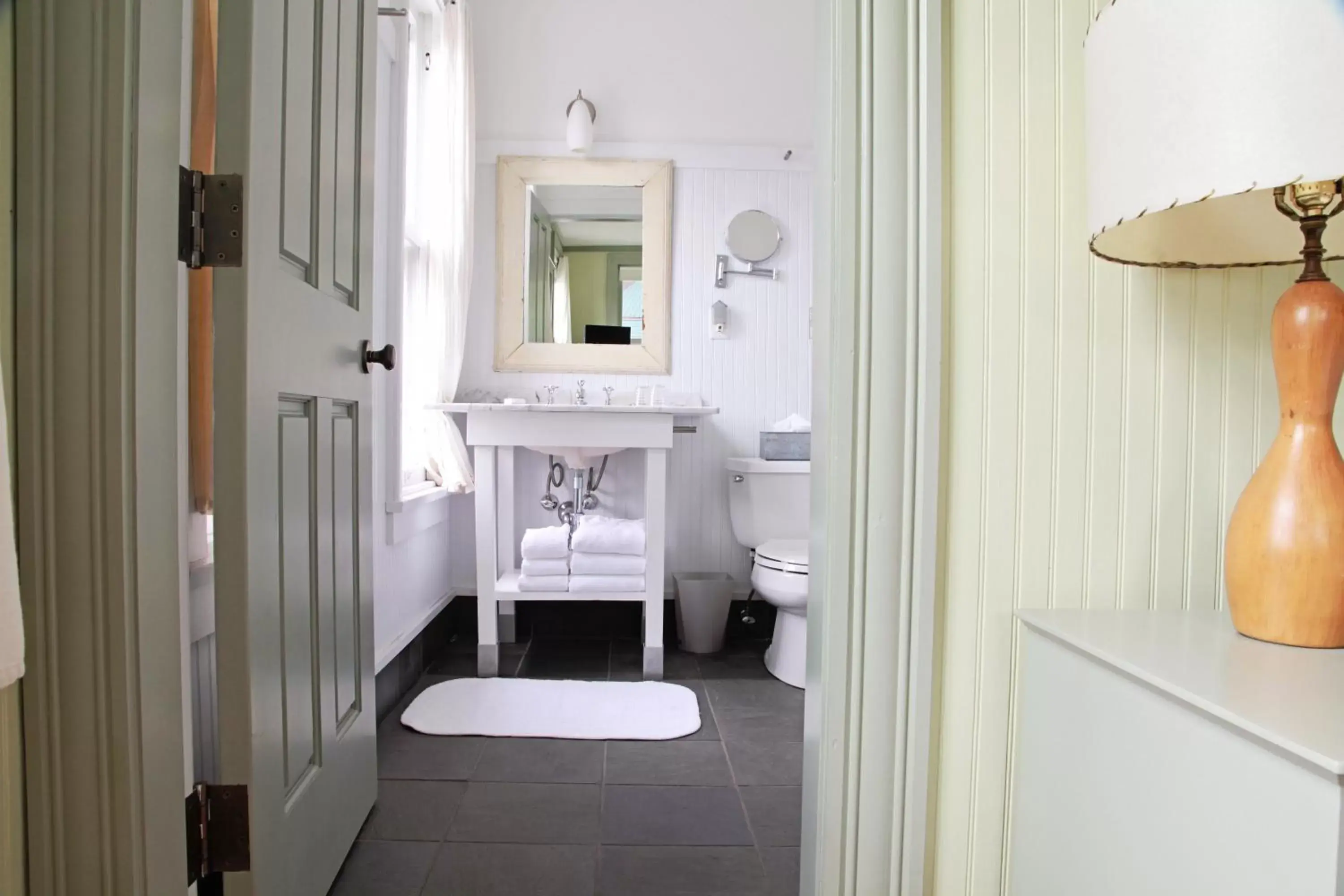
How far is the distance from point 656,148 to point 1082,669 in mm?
2632

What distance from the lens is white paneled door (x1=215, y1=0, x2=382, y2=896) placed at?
0.88m

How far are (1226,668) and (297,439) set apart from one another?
1.18 metres

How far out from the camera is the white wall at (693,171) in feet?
9.04

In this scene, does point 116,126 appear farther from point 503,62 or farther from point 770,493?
point 503,62

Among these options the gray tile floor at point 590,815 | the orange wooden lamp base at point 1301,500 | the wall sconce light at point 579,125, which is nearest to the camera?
the orange wooden lamp base at point 1301,500

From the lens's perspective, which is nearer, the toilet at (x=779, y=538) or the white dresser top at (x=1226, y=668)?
the white dresser top at (x=1226, y=668)

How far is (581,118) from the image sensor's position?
268cm

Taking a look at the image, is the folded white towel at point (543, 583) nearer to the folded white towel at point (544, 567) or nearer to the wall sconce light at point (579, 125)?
the folded white towel at point (544, 567)

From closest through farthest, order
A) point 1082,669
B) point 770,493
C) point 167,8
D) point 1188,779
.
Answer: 1. point 1188,779
2. point 1082,669
3. point 167,8
4. point 770,493

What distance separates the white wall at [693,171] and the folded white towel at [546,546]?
48cm

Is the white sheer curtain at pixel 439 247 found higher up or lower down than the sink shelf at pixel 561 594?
higher up

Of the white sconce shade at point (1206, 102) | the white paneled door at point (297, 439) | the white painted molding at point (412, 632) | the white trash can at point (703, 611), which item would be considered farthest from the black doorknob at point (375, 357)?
the white trash can at point (703, 611)

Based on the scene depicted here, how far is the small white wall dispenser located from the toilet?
1.72ft

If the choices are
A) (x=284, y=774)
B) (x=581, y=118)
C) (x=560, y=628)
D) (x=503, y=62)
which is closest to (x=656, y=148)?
(x=581, y=118)
